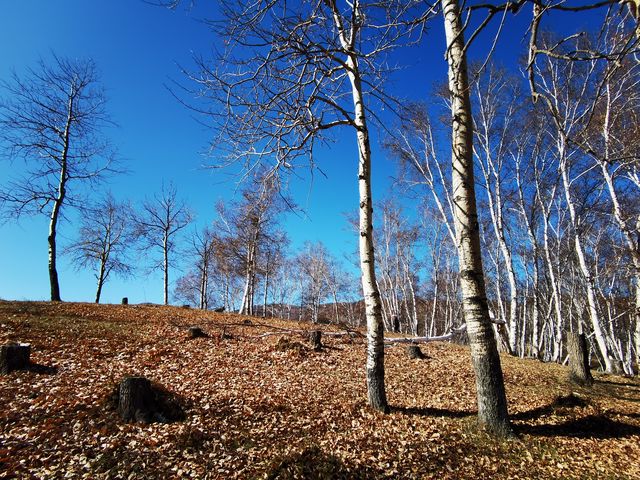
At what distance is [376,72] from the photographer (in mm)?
5746

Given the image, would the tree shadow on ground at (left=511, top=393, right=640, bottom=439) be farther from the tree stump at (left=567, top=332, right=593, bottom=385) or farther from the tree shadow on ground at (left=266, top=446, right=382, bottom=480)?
the tree shadow on ground at (left=266, top=446, right=382, bottom=480)

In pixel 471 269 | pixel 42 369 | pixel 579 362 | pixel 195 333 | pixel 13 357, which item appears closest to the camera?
pixel 471 269

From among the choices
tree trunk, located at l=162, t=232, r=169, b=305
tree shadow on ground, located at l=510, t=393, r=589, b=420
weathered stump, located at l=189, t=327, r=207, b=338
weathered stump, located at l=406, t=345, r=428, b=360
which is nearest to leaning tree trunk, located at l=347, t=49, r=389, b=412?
tree shadow on ground, located at l=510, t=393, r=589, b=420

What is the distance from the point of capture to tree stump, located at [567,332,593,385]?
23.4ft

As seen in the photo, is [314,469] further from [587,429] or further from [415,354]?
[415,354]

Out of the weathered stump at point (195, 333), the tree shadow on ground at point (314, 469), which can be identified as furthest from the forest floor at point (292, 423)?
the weathered stump at point (195, 333)

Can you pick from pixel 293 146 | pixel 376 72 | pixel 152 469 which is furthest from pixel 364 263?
pixel 152 469

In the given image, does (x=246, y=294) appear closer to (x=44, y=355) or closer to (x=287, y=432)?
(x=44, y=355)

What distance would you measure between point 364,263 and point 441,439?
272cm

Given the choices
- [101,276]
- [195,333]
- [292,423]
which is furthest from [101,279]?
[292,423]

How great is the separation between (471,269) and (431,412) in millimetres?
2546

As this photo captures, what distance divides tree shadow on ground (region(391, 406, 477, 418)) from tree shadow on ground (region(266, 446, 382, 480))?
66.0 inches

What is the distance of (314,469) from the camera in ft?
11.9

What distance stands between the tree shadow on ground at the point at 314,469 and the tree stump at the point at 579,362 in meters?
6.36
